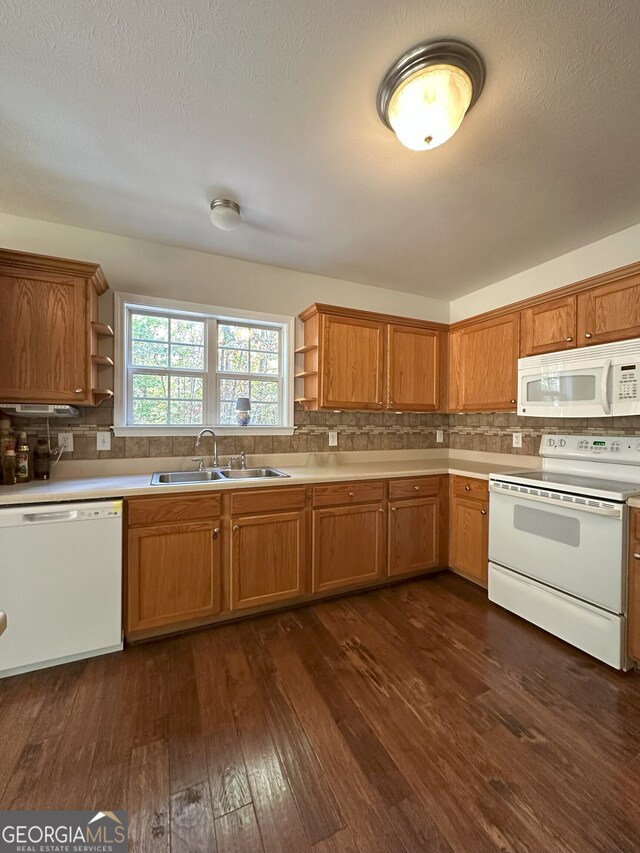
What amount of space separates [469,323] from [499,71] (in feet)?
6.55

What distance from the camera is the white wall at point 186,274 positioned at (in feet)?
7.42

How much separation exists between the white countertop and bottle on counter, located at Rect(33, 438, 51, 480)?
73 millimetres

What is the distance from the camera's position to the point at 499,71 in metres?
1.23

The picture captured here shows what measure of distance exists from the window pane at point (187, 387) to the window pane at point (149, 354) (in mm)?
149

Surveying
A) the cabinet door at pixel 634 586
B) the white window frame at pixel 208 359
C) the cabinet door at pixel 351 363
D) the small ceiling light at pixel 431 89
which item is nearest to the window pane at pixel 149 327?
the white window frame at pixel 208 359

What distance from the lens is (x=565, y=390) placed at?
2303 millimetres

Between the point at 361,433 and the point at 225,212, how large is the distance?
202 centimetres

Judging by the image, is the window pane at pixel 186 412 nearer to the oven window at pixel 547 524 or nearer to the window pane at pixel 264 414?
the window pane at pixel 264 414

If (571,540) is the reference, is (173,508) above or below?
above

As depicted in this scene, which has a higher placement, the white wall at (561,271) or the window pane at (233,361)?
the white wall at (561,271)

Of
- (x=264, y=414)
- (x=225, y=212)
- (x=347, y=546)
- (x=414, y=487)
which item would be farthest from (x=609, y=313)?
(x=264, y=414)

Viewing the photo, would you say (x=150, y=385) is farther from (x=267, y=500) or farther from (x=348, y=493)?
(x=348, y=493)

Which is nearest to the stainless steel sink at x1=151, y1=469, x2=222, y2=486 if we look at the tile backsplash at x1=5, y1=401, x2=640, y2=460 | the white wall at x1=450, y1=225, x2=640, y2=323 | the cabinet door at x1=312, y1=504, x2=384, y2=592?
the tile backsplash at x1=5, y1=401, x2=640, y2=460

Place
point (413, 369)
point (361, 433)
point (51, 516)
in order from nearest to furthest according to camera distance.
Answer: point (51, 516) < point (413, 369) < point (361, 433)
